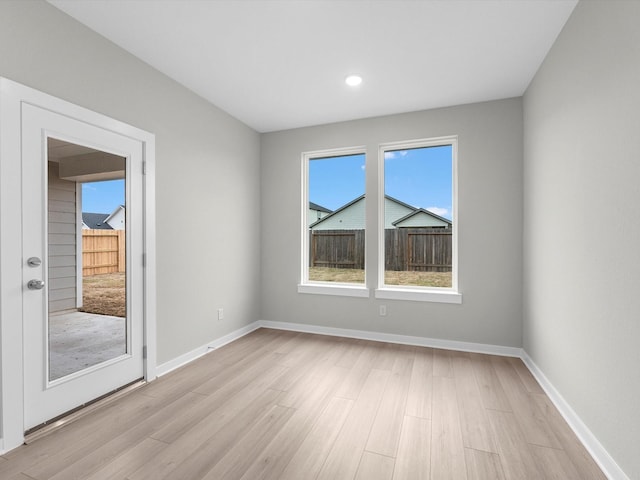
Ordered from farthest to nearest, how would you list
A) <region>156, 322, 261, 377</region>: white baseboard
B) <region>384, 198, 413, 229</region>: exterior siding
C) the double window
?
<region>384, 198, 413, 229</region>: exterior siding
the double window
<region>156, 322, 261, 377</region>: white baseboard

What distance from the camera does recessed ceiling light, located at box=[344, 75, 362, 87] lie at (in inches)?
113

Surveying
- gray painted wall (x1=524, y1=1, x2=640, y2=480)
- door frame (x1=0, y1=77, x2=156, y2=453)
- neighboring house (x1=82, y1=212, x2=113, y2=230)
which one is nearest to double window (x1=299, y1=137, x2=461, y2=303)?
gray painted wall (x1=524, y1=1, x2=640, y2=480)

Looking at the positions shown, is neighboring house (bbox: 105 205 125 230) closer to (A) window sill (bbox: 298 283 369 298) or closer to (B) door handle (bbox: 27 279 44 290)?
(B) door handle (bbox: 27 279 44 290)

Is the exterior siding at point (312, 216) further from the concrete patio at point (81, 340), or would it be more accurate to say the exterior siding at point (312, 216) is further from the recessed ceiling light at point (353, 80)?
the concrete patio at point (81, 340)

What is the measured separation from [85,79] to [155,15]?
2.23 feet

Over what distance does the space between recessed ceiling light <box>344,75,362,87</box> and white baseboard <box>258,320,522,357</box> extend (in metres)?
2.79

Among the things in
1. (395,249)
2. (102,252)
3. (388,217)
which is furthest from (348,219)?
(102,252)

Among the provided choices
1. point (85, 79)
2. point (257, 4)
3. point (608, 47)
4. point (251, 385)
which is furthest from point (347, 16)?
point (251, 385)

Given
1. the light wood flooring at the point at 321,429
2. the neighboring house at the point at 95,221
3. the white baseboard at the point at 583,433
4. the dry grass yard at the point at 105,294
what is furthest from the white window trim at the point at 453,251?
the neighboring house at the point at 95,221

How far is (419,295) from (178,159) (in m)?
2.97

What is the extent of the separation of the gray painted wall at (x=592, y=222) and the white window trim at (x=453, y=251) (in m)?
0.90

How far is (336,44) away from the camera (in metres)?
2.40

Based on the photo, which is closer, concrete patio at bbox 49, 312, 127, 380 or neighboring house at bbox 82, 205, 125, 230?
concrete patio at bbox 49, 312, 127, 380

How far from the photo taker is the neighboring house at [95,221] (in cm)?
226
